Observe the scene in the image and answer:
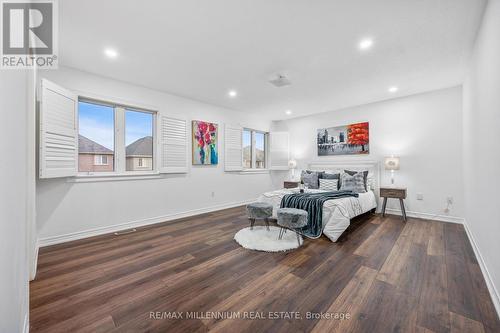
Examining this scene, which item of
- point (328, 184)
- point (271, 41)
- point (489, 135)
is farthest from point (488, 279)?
point (271, 41)

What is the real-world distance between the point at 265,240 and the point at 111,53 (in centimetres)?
335

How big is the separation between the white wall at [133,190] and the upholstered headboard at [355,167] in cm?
216

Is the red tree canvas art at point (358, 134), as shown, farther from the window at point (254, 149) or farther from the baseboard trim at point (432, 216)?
the window at point (254, 149)

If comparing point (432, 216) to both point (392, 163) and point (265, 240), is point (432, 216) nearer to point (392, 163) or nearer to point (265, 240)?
point (392, 163)

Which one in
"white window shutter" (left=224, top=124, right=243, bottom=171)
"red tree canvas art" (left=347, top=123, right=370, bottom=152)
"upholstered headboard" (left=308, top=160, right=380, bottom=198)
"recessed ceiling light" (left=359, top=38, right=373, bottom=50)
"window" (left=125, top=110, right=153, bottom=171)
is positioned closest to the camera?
"recessed ceiling light" (left=359, top=38, right=373, bottom=50)

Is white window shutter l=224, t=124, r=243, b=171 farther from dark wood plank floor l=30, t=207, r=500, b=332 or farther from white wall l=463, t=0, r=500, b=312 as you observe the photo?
white wall l=463, t=0, r=500, b=312

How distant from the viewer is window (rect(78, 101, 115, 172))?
341 centimetres

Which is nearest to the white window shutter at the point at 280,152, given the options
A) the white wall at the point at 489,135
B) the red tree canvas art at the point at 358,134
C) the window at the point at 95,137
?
the red tree canvas art at the point at 358,134

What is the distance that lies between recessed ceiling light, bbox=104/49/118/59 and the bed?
327 cm

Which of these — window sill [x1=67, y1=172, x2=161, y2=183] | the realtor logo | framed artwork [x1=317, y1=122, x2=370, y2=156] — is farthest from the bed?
the realtor logo

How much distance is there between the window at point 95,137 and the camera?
3.41 meters

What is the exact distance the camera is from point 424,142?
4391 mm

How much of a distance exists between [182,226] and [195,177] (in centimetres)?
127

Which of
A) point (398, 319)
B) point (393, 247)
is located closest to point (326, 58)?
point (393, 247)
